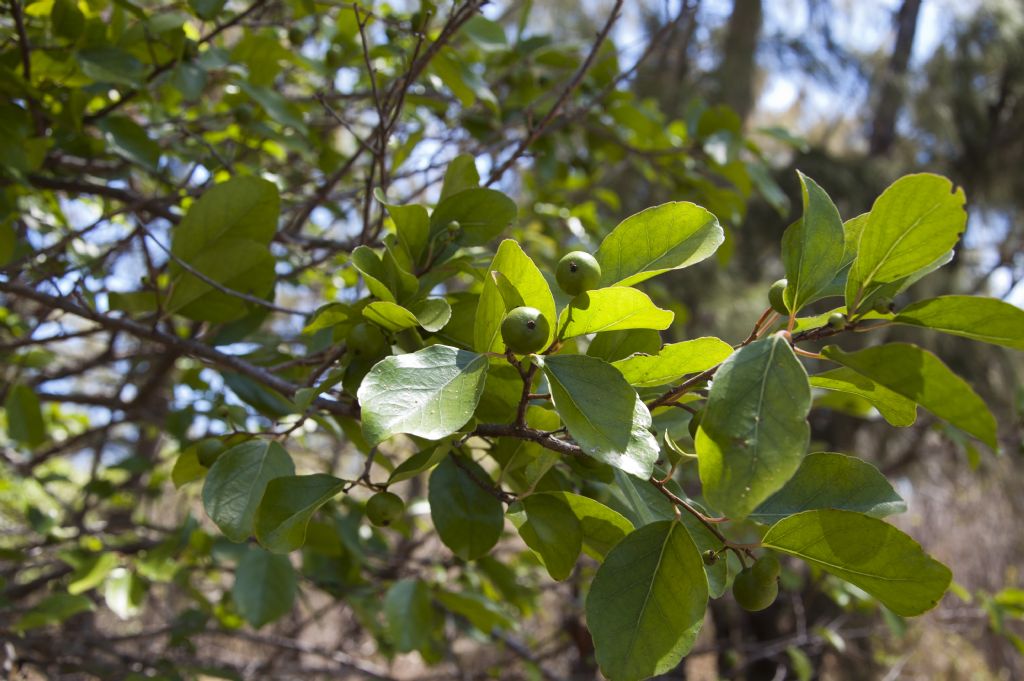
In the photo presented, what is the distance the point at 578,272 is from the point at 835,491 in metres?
0.33

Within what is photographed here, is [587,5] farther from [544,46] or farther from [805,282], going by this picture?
[805,282]

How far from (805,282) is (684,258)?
0.39 feet

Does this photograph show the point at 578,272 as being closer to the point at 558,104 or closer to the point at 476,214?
the point at 476,214

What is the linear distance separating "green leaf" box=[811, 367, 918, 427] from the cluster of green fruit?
0.23 meters

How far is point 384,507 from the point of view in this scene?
924mm

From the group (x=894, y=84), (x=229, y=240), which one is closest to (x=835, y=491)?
(x=229, y=240)

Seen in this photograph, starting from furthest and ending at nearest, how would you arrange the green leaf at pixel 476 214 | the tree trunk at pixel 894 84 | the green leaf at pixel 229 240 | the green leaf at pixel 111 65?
the tree trunk at pixel 894 84 < the green leaf at pixel 111 65 < the green leaf at pixel 229 240 < the green leaf at pixel 476 214

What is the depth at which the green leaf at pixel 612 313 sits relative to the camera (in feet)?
2.33

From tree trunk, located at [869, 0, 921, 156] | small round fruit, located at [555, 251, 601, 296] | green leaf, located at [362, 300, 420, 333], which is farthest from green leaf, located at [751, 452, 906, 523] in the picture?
tree trunk, located at [869, 0, 921, 156]

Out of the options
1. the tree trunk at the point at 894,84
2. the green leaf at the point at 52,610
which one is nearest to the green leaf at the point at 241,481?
the green leaf at the point at 52,610

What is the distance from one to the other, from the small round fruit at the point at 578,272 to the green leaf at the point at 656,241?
5 cm

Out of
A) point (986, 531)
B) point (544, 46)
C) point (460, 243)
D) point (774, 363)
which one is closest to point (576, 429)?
point (774, 363)

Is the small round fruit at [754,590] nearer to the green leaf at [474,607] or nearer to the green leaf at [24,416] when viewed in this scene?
the green leaf at [474,607]

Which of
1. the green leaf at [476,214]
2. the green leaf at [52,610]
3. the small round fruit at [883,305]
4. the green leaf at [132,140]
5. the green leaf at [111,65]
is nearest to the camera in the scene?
the small round fruit at [883,305]
